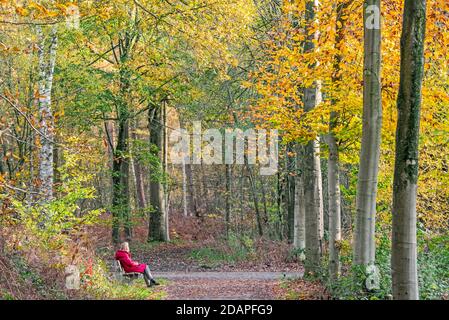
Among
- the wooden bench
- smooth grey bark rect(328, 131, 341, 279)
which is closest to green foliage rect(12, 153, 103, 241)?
the wooden bench

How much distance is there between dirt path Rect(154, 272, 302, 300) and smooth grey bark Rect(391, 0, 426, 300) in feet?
17.7

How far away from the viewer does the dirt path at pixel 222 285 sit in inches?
472

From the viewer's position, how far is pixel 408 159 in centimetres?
637

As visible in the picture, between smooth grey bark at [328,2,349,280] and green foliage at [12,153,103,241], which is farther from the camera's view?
smooth grey bark at [328,2,349,280]

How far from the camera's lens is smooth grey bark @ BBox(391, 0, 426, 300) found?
20.7 ft

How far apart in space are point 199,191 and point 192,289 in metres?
26.2

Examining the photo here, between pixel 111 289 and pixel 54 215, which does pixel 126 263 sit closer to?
pixel 111 289

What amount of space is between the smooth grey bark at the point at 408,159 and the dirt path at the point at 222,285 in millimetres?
5381

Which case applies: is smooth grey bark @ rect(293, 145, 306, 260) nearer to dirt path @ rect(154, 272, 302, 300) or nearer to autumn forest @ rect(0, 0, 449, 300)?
autumn forest @ rect(0, 0, 449, 300)

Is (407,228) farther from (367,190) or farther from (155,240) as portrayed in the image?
(155,240)

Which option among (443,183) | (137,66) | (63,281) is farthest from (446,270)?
(137,66)

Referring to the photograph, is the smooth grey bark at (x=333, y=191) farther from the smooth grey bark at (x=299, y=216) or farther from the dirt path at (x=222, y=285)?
the smooth grey bark at (x=299, y=216)

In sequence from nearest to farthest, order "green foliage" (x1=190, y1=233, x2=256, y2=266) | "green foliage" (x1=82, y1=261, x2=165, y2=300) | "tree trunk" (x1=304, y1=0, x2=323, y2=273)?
"green foliage" (x1=82, y1=261, x2=165, y2=300) < "tree trunk" (x1=304, y1=0, x2=323, y2=273) < "green foliage" (x1=190, y1=233, x2=256, y2=266)

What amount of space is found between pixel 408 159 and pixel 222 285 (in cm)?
875
